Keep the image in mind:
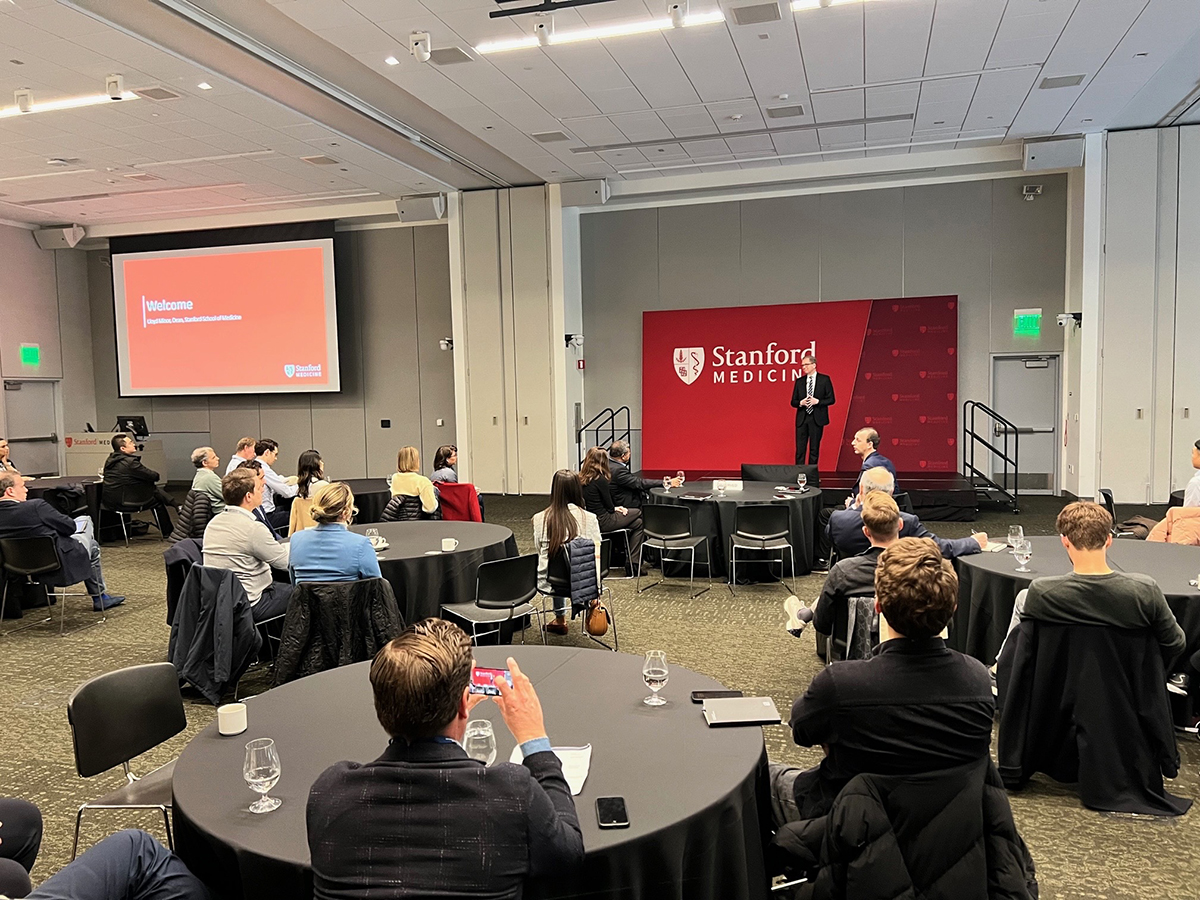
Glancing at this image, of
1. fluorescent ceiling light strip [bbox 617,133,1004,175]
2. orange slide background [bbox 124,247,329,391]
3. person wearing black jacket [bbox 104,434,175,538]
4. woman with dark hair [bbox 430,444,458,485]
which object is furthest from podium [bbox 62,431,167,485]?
fluorescent ceiling light strip [bbox 617,133,1004,175]

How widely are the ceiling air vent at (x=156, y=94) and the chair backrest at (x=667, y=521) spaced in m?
6.19

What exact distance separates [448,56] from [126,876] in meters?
7.30

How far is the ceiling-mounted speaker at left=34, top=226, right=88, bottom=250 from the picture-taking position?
1479cm

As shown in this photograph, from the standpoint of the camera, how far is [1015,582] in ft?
13.6

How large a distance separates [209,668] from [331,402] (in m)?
10.8

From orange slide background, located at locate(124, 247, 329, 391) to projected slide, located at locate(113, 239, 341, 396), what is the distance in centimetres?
2

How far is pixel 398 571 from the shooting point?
5078 millimetres

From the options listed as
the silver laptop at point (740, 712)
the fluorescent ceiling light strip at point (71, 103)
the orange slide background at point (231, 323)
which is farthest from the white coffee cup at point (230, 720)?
the orange slide background at point (231, 323)

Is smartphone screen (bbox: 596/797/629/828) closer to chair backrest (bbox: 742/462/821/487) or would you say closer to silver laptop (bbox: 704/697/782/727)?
silver laptop (bbox: 704/697/782/727)

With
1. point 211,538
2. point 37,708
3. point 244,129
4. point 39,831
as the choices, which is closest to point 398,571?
point 211,538

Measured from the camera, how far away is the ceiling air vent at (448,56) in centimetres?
751

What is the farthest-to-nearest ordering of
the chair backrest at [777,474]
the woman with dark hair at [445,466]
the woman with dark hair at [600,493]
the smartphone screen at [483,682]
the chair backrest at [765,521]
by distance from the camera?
the chair backrest at [777,474] < the woman with dark hair at [445,466] < the woman with dark hair at [600,493] < the chair backrest at [765,521] < the smartphone screen at [483,682]

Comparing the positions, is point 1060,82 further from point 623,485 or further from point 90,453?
point 90,453

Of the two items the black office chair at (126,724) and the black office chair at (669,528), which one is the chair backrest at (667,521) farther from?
the black office chair at (126,724)
